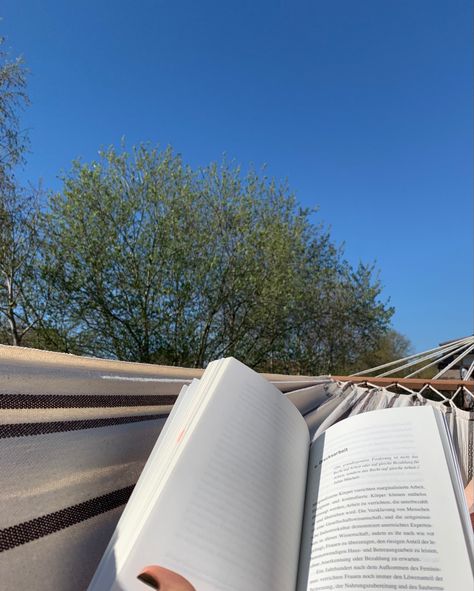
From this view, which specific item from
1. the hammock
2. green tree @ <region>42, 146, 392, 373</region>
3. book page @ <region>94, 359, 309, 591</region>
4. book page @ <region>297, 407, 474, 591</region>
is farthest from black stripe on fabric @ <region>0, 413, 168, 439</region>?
green tree @ <region>42, 146, 392, 373</region>

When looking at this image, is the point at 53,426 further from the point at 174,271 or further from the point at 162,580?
the point at 174,271

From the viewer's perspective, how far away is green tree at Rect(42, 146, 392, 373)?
21.9 feet

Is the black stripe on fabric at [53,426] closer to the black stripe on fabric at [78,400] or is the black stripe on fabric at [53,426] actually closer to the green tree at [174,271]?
the black stripe on fabric at [78,400]

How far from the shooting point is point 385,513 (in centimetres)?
51

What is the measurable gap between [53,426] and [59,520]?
0.10 metres

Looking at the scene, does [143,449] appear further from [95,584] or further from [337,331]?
[337,331]

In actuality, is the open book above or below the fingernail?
above

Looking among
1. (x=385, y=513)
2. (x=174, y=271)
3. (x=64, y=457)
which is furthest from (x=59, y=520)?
(x=174, y=271)

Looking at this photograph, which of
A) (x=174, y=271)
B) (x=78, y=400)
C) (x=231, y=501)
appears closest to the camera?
(x=231, y=501)

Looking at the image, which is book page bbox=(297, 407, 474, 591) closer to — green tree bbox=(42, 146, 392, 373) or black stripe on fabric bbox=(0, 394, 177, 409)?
black stripe on fabric bbox=(0, 394, 177, 409)

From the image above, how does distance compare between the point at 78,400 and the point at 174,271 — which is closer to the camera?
the point at 78,400

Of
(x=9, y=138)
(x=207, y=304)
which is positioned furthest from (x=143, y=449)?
(x=207, y=304)

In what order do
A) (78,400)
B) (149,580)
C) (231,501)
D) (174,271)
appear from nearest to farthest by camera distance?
1. (149,580)
2. (231,501)
3. (78,400)
4. (174,271)

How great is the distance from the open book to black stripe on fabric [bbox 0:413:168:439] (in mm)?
77
